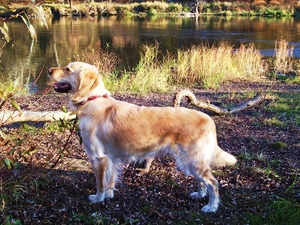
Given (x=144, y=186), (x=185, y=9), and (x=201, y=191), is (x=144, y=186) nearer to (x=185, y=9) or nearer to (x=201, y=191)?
(x=201, y=191)

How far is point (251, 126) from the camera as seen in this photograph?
6.10 m

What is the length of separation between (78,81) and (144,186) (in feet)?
4.66

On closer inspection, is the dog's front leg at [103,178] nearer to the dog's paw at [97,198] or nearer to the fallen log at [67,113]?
the dog's paw at [97,198]

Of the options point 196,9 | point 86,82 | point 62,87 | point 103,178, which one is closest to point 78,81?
point 86,82

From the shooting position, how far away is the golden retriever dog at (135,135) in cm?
346

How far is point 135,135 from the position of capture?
3.52 metres

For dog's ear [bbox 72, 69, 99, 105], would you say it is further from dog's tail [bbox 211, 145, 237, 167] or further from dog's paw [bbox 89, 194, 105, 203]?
dog's tail [bbox 211, 145, 237, 167]

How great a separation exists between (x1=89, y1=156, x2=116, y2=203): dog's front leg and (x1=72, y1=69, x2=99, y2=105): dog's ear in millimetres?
700

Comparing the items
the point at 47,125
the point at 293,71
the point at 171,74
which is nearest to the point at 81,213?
the point at 47,125

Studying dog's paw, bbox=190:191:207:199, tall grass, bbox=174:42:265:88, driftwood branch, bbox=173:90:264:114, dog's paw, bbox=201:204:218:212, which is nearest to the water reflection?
tall grass, bbox=174:42:265:88

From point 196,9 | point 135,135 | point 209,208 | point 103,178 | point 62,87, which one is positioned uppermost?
point 196,9

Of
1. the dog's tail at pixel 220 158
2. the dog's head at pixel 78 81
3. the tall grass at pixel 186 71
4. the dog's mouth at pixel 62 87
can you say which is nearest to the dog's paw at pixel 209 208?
the dog's tail at pixel 220 158

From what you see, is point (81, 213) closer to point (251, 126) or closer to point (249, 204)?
point (249, 204)

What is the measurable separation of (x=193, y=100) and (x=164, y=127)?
112 inches
